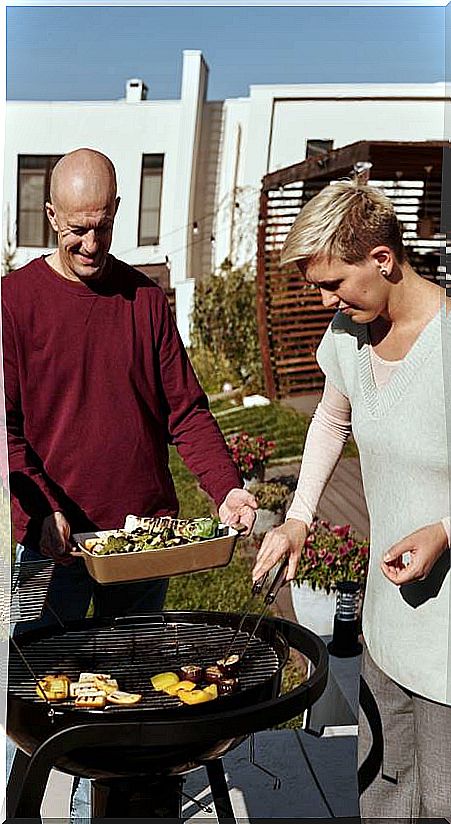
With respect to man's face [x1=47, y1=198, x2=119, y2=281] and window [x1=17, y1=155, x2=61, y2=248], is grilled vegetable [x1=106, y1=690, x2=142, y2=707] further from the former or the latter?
window [x1=17, y1=155, x2=61, y2=248]

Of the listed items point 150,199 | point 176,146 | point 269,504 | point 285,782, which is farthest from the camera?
point 269,504

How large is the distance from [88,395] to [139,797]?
675 mm

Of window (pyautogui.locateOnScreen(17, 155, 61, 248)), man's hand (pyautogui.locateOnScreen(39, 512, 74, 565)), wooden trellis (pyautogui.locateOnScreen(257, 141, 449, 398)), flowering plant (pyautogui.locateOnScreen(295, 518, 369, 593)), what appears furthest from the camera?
wooden trellis (pyautogui.locateOnScreen(257, 141, 449, 398))

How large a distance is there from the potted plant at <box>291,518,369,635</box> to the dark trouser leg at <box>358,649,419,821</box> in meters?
1.26

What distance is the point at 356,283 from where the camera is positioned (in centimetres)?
161

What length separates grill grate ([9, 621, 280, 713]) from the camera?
1776 mm

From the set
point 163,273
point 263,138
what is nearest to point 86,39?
point 163,273

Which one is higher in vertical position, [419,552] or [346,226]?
[346,226]

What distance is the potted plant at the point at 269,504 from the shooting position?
3.95 metres

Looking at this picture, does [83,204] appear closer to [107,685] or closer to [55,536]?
[55,536]

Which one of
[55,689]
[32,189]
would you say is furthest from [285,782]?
[32,189]

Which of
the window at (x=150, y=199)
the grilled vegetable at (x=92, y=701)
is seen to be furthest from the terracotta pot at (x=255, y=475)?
the grilled vegetable at (x=92, y=701)

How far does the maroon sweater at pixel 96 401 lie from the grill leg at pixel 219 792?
47 cm

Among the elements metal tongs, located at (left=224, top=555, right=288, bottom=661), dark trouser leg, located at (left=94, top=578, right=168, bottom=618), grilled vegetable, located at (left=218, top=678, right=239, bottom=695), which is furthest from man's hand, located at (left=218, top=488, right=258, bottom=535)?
grilled vegetable, located at (left=218, top=678, right=239, bottom=695)
